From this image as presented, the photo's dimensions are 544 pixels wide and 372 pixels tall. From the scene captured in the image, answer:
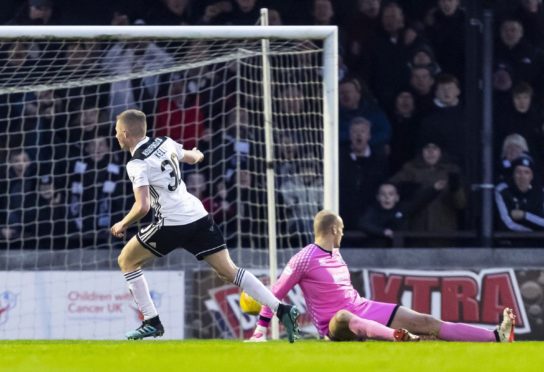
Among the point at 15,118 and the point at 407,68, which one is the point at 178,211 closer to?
the point at 15,118

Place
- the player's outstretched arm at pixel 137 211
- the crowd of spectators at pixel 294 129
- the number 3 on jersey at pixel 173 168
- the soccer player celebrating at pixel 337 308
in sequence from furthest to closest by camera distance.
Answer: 1. the crowd of spectators at pixel 294 129
2. the number 3 on jersey at pixel 173 168
3. the soccer player celebrating at pixel 337 308
4. the player's outstretched arm at pixel 137 211

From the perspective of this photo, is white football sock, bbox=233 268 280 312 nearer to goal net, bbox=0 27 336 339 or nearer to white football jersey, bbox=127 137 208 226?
white football jersey, bbox=127 137 208 226

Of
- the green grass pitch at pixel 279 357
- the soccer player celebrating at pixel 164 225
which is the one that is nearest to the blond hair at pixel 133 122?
the soccer player celebrating at pixel 164 225

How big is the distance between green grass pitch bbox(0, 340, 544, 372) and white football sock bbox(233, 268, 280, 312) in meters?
1.03

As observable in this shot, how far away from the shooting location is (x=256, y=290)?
11.2 m

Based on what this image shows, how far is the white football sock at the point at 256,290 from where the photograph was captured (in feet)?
36.5

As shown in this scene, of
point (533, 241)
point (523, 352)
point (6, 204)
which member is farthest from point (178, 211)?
point (533, 241)

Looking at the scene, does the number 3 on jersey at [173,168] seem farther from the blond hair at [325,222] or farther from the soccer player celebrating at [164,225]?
the blond hair at [325,222]

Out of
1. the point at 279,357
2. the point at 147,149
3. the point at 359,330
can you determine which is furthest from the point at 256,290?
the point at 279,357

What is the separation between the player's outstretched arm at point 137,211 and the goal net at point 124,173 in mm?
3006

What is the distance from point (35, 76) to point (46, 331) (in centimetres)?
243

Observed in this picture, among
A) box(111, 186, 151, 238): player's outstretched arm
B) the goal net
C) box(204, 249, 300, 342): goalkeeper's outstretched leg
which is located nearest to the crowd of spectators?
the goal net

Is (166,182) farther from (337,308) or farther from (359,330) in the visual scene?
(359,330)

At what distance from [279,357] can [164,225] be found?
9.41 ft
